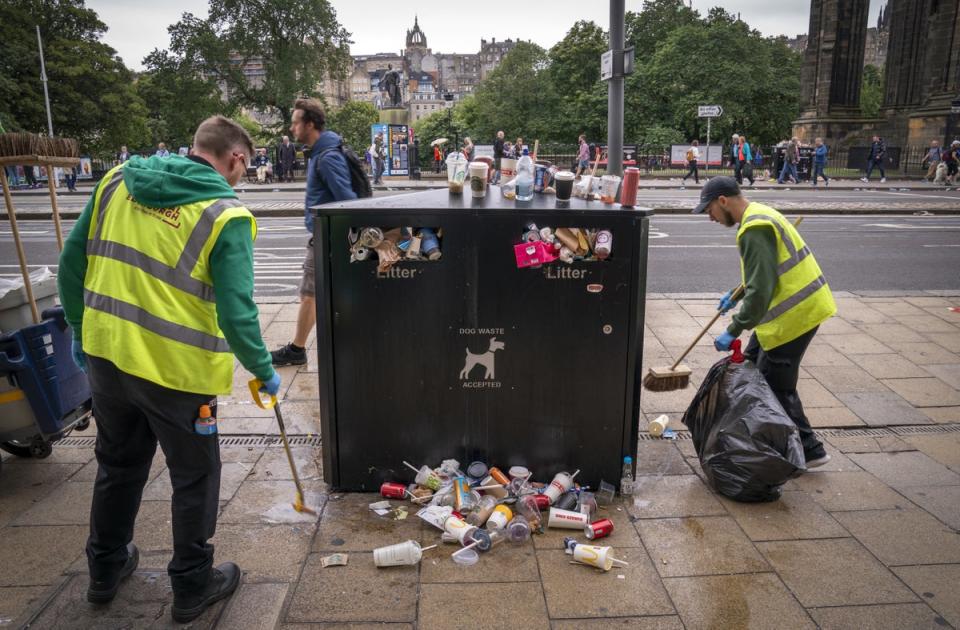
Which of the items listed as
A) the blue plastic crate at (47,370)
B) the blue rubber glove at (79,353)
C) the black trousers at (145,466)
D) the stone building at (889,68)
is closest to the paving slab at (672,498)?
the black trousers at (145,466)

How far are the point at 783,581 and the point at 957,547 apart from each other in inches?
36.9

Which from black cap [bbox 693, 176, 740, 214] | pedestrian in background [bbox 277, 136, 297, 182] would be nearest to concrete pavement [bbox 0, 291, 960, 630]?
black cap [bbox 693, 176, 740, 214]

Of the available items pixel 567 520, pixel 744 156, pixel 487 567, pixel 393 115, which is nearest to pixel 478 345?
pixel 567 520

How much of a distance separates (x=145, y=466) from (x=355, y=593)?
3.17ft

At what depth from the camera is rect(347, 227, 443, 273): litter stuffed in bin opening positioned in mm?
3406

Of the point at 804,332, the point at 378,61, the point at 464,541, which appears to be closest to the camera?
the point at 464,541

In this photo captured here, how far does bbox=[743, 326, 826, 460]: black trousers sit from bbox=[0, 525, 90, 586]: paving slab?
3572mm

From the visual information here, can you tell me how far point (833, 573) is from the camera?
3053mm

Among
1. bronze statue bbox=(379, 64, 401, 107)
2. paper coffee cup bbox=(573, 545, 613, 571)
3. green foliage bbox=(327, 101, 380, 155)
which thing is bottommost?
paper coffee cup bbox=(573, 545, 613, 571)

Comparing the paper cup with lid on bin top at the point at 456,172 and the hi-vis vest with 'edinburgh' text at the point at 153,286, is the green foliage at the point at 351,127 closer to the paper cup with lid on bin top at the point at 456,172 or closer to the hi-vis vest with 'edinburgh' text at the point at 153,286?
the paper cup with lid on bin top at the point at 456,172

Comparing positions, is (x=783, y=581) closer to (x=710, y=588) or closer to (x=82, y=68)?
(x=710, y=588)

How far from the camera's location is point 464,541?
3227mm

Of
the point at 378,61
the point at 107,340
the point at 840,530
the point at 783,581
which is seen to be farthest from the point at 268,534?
the point at 378,61

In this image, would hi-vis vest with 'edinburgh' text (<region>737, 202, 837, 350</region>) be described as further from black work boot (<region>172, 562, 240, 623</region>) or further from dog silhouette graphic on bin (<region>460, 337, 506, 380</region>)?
black work boot (<region>172, 562, 240, 623</region>)
